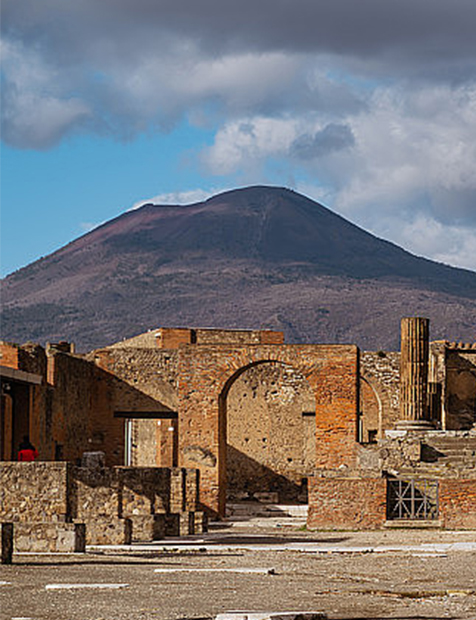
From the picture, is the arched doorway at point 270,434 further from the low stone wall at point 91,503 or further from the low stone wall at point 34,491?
the low stone wall at point 34,491

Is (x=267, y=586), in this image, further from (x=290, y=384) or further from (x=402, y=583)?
(x=290, y=384)

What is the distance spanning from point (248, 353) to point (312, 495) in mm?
8002

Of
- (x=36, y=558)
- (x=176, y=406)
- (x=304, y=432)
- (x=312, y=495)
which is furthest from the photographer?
(x=304, y=432)

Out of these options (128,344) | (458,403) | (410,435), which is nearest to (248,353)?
(410,435)

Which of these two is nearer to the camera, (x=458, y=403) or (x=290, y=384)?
(x=290, y=384)

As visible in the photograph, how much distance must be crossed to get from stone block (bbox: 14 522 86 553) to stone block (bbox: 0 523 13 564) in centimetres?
216

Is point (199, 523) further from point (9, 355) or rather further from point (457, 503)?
point (9, 355)

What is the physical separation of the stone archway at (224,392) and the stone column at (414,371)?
60.7 inches

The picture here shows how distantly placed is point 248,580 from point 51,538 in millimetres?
4550

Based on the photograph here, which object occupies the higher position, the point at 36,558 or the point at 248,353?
the point at 248,353

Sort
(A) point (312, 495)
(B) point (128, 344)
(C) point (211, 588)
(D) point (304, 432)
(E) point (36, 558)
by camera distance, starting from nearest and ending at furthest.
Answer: (C) point (211, 588), (E) point (36, 558), (A) point (312, 495), (D) point (304, 432), (B) point (128, 344)

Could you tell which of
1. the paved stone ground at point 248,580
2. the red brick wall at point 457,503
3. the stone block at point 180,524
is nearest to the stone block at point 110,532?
the paved stone ground at point 248,580

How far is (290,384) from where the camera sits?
4103 centimetres

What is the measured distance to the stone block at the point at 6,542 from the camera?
13.9 m
